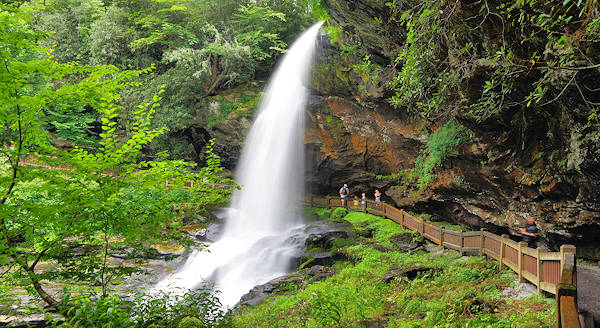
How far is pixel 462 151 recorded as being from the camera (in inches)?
510

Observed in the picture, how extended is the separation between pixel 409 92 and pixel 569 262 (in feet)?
19.8

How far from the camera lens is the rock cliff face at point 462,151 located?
9005 mm

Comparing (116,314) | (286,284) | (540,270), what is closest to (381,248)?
(286,284)

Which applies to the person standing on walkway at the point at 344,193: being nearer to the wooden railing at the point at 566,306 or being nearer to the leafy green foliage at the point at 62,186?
the leafy green foliage at the point at 62,186

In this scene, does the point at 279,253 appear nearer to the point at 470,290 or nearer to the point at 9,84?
the point at 470,290

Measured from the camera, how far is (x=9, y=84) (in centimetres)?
416

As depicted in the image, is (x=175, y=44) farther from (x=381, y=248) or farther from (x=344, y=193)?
(x=381, y=248)

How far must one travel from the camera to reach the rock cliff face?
29.5ft

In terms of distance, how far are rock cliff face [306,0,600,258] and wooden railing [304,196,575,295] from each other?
186cm

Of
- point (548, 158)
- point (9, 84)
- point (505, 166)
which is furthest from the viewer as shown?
point (505, 166)

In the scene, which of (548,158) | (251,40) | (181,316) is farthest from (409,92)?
(251,40)

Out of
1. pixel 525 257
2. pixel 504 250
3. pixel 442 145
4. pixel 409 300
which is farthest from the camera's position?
pixel 442 145

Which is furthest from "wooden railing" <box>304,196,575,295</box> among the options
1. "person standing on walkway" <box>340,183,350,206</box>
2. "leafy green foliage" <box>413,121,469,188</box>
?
"person standing on walkway" <box>340,183,350,206</box>

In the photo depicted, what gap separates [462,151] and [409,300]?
7.01 metres
